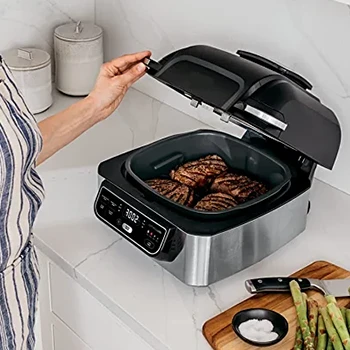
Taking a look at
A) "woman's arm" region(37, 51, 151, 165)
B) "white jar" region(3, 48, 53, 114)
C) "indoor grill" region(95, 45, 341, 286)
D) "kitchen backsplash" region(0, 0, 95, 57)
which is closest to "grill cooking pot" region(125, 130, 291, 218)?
"indoor grill" region(95, 45, 341, 286)

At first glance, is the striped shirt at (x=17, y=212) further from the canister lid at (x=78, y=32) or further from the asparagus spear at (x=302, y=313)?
the canister lid at (x=78, y=32)

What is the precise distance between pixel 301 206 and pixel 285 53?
0.41 meters

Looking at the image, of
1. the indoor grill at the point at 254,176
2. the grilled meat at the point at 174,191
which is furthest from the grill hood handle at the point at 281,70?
the grilled meat at the point at 174,191

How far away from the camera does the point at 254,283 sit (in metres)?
1.39

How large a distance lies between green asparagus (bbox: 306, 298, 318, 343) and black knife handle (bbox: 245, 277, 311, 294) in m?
0.05

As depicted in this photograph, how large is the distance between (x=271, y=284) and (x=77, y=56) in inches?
37.6

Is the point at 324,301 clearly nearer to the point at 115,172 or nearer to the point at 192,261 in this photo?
the point at 192,261

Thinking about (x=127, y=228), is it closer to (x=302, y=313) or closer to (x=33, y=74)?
(x=302, y=313)

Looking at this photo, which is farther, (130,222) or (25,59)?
(25,59)

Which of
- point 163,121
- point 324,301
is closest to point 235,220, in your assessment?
point 324,301

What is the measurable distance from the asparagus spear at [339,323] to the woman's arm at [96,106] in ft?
1.94

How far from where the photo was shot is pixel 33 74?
198 centimetres

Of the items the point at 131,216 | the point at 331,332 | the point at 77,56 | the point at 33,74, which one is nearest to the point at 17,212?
the point at 131,216

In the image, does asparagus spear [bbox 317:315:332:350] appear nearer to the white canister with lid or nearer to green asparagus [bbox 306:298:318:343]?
green asparagus [bbox 306:298:318:343]
